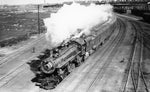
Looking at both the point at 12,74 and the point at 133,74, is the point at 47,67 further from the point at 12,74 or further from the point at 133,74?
the point at 133,74

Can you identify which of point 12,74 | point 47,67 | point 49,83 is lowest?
point 12,74

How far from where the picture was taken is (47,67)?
1858 cm

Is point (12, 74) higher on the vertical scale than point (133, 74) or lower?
lower

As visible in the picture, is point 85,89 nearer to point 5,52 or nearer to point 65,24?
point 65,24

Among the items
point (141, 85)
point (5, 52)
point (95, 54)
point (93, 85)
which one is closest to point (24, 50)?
point (5, 52)

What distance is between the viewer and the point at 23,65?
91.6 ft

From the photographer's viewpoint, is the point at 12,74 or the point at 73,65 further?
the point at 12,74

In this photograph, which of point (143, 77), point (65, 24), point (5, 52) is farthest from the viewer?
point (5, 52)

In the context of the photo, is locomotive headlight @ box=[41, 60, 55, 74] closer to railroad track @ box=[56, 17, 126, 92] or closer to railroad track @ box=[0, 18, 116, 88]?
railroad track @ box=[56, 17, 126, 92]

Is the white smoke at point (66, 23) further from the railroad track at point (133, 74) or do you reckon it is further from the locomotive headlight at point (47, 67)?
the railroad track at point (133, 74)

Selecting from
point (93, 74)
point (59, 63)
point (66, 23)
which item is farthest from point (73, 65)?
point (66, 23)

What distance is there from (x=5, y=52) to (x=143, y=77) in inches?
963

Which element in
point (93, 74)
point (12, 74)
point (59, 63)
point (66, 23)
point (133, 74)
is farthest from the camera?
point (66, 23)

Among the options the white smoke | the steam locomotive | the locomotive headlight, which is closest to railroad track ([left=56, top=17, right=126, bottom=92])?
the steam locomotive
